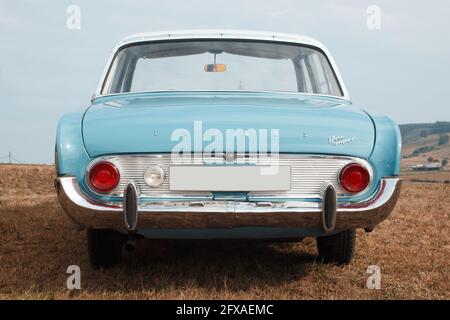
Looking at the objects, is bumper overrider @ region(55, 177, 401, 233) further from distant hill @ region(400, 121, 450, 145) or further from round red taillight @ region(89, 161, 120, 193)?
distant hill @ region(400, 121, 450, 145)

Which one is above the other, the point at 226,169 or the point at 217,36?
the point at 217,36

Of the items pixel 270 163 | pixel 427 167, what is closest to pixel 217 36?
pixel 270 163

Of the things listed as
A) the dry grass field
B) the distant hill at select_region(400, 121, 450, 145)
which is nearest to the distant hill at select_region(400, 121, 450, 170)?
the distant hill at select_region(400, 121, 450, 145)

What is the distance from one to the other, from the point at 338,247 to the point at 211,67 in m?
1.70

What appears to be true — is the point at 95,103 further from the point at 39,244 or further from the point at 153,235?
the point at 39,244

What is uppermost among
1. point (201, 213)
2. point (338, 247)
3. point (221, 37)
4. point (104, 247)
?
point (221, 37)

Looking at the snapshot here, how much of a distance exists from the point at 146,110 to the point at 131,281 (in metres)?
1.24

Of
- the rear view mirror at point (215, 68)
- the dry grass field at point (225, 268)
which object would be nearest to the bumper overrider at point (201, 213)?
the dry grass field at point (225, 268)

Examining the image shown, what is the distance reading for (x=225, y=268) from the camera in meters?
4.31

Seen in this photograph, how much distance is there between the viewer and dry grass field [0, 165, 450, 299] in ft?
12.1

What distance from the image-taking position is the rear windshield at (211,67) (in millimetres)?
4453

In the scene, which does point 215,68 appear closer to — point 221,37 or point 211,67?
point 211,67

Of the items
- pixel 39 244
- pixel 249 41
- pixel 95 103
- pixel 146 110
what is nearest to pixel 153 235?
pixel 146 110

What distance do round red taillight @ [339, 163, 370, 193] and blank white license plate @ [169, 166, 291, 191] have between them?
0.38 meters
